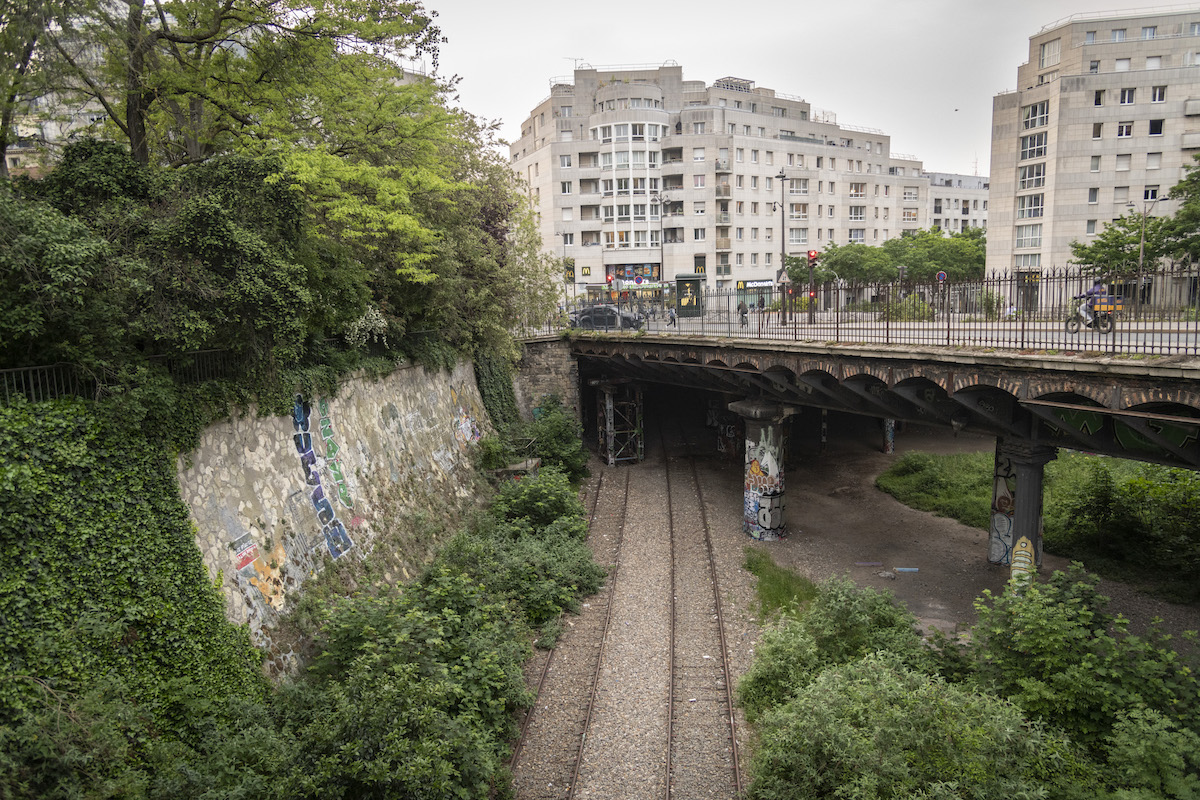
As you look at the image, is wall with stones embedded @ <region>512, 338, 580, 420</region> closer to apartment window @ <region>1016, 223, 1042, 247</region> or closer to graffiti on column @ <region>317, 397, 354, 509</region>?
graffiti on column @ <region>317, 397, 354, 509</region>

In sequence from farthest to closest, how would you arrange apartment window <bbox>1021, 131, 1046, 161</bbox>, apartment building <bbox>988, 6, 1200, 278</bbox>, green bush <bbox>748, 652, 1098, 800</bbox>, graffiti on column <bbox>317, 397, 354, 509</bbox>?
apartment window <bbox>1021, 131, 1046, 161</bbox> < apartment building <bbox>988, 6, 1200, 278</bbox> < graffiti on column <bbox>317, 397, 354, 509</bbox> < green bush <bbox>748, 652, 1098, 800</bbox>

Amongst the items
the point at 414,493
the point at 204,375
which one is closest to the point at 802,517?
the point at 414,493

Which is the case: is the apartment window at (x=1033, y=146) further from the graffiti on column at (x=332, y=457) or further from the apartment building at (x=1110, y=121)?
the graffiti on column at (x=332, y=457)

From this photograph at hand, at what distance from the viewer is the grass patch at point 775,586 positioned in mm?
19188

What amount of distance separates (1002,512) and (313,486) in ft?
64.0

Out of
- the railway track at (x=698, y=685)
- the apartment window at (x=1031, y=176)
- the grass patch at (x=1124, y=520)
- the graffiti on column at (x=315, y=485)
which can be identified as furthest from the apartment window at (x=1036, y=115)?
the graffiti on column at (x=315, y=485)

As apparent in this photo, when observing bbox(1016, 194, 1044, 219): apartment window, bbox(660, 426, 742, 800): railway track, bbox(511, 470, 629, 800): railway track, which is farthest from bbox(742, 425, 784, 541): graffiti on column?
bbox(1016, 194, 1044, 219): apartment window

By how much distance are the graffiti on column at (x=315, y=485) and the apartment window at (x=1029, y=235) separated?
175ft

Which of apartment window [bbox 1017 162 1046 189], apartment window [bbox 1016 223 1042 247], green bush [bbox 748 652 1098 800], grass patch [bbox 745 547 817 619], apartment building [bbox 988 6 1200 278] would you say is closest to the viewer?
green bush [bbox 748 652 1098 800]

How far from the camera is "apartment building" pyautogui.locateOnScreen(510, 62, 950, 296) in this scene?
62812 millimetres

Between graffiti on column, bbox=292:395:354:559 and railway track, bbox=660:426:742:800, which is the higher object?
graffiti on column, bbox=292:395:354:559

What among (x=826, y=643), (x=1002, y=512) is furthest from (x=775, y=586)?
(x=1002, y=512)

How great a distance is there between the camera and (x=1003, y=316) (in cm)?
1731

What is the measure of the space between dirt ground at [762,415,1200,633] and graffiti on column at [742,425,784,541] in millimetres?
646
